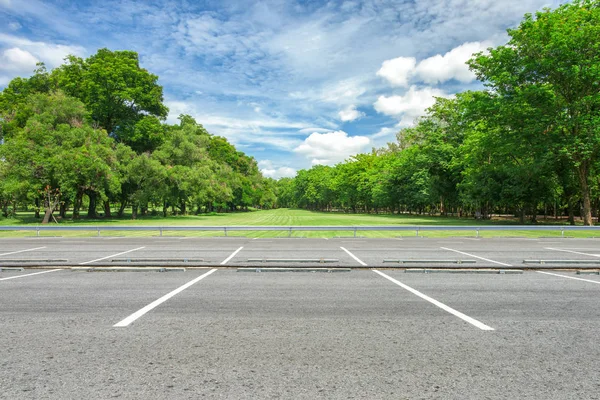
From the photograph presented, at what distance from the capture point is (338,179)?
319 feet

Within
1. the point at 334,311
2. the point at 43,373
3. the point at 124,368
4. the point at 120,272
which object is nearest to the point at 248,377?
the point at 124,368

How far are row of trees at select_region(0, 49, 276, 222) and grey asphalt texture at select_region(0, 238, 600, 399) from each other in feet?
99.0

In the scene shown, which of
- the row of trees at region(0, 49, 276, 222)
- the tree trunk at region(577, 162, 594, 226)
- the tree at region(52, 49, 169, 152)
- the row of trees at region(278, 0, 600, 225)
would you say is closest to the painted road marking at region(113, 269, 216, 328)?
the row of trees at region(278, 0, 600, 225)

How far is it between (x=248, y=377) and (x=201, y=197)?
50.5 meters

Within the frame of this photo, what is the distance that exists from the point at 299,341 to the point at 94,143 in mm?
39940

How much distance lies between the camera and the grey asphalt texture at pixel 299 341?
3.48 metres

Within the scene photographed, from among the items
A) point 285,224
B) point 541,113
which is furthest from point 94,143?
point 541,113

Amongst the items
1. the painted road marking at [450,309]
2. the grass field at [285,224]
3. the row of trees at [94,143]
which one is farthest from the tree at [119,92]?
the painted road marking at [450,309]

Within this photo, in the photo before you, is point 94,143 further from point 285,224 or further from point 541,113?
point 541,113

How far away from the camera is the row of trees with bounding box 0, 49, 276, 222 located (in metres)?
33.2

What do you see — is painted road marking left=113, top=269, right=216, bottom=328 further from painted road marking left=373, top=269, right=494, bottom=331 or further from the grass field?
the grass field

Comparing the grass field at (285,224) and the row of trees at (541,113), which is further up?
the row of trees at (541,113)

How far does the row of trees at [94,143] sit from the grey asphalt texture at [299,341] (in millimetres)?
30163

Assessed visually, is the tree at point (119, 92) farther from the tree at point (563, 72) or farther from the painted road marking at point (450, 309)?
the painted road marking at point (450, 309)
